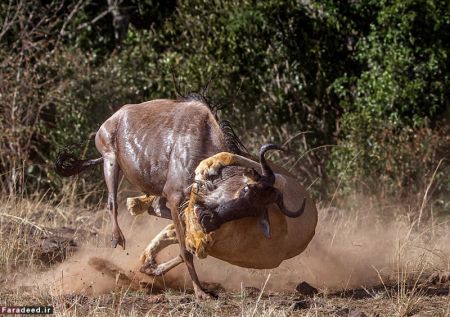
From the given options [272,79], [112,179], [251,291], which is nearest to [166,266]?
[251,291]

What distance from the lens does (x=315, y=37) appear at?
15.2 meters

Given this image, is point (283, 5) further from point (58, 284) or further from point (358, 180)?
point (58, 284)

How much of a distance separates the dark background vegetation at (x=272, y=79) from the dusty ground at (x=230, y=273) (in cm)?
218

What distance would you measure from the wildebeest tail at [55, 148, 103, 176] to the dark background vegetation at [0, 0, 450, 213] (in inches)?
112

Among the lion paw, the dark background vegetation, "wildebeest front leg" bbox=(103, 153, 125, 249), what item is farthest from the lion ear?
the dark background vegetation

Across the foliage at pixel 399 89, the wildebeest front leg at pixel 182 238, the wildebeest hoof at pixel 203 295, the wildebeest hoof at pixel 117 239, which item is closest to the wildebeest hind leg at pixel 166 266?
the wildebeest hoof at pixel 117 239

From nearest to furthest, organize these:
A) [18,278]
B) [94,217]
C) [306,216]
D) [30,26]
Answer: [306,216]
[18,278]
[94,217]
[30,26]

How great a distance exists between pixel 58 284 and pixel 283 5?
708 centimetres

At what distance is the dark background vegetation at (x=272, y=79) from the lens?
13.9 metres

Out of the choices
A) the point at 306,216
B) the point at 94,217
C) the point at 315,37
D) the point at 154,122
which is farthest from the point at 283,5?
the point at 306,216

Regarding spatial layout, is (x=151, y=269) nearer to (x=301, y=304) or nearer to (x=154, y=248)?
(x=154, y=248)

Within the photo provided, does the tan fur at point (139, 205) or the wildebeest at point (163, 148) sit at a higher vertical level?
the wildebeest at point (163, 148)

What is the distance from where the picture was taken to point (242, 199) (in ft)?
25.3

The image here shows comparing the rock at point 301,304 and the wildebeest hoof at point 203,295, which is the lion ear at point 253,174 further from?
the wildebeest hoof at point 203,295
